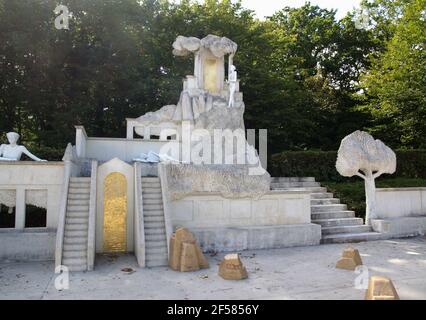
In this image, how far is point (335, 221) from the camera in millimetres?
12039

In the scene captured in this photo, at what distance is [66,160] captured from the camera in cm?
974

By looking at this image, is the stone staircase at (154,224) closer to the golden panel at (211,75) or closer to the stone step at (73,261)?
the stone step at (73,261)

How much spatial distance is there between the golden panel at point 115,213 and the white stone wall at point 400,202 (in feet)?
27.7

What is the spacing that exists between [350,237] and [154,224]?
6133 mm

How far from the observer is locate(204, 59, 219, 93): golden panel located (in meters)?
15.2

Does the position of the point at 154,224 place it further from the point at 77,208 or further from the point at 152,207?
the point at 77,208

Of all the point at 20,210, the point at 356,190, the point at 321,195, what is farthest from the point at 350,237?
the point at 20,210

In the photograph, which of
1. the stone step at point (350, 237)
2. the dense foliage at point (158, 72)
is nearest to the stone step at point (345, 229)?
the stone step at point (350, 237)

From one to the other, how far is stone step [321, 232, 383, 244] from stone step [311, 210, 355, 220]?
933mm

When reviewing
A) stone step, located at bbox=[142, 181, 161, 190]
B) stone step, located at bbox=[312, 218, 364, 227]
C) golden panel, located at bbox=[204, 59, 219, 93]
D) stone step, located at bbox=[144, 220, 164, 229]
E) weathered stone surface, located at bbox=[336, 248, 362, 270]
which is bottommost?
weathered stone surface, located at bbox=[336, 248, 362, 270]

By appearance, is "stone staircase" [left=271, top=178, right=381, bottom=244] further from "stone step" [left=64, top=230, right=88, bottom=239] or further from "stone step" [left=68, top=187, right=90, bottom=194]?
"stone step" [left=68, top=187, right=90, bottom=194]

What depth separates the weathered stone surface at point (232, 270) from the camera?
720 centimetres

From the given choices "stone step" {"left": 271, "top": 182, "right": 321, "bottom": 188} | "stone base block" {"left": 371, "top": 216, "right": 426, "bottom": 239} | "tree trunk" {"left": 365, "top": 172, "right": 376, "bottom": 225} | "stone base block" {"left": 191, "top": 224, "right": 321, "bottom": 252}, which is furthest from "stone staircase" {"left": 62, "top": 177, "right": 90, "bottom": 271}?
"stone base block" {"left": 371, "top": 216, "right": 426, "bottom": 239}

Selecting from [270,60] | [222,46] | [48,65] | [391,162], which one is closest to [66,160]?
[222,46]
